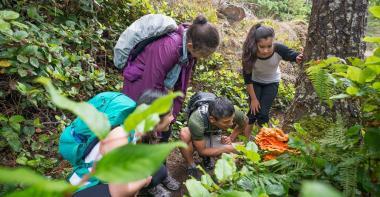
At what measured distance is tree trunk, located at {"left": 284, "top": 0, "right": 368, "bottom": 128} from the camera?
2.81 meters

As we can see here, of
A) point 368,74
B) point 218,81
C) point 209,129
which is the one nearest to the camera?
point 368,74

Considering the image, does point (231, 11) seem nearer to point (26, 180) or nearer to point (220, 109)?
point (220, 109)

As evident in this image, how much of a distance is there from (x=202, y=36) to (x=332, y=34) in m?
1.07

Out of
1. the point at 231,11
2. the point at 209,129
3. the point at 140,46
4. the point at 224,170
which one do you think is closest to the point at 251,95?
the point at 209,129

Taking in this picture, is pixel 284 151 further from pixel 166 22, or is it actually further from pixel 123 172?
pixel 166 22

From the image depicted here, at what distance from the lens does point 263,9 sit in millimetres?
13188

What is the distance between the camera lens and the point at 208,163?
14.6ft

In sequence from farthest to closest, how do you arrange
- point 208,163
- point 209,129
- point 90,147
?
point 208,163 < point 209,129 < point 90,147

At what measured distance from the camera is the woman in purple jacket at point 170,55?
321 cm

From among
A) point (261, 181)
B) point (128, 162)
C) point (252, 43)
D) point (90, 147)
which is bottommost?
point (90, 147)

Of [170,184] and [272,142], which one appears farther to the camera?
[170,184]

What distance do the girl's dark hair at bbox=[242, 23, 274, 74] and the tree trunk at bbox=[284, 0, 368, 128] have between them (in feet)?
3.77

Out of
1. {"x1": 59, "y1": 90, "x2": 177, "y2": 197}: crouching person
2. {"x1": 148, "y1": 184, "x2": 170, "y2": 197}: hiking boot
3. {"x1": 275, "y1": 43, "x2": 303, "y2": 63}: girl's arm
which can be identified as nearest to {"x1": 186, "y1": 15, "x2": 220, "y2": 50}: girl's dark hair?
{"x1": 59, "y1": 90, "x2": 177, "y2": 197}: crouching person

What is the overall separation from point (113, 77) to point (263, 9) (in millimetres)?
9706
